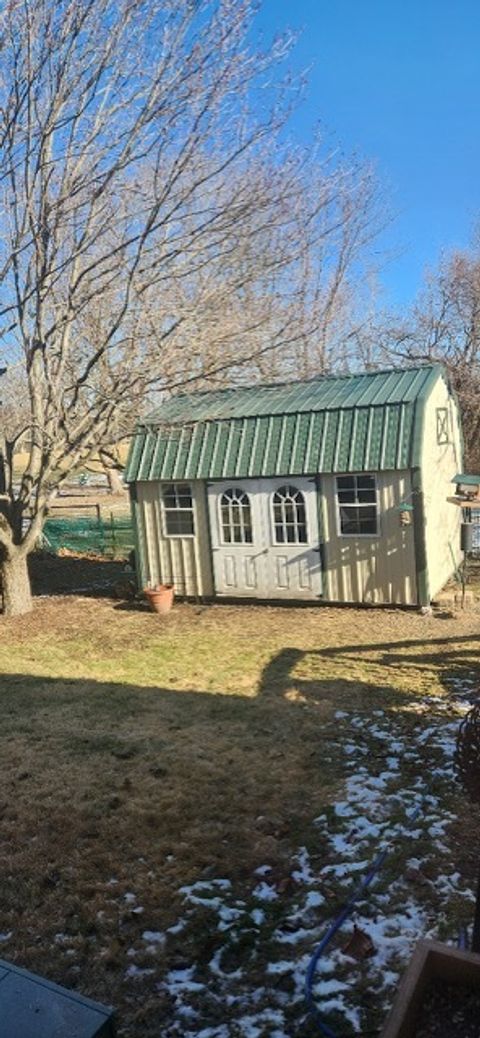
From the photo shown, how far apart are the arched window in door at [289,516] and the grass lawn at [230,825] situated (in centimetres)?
273

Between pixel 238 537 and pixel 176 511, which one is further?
pixel 176 511

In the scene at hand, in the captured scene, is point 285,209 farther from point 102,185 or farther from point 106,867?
point 106,867

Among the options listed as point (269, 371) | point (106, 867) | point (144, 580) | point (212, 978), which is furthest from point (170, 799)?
point (269, 371)

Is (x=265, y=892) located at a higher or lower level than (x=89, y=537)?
lower

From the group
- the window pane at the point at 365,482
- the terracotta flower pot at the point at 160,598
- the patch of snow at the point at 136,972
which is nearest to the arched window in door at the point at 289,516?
the window pane at the point at 365,482

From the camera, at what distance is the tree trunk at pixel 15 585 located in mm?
11336

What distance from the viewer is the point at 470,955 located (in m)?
2.29

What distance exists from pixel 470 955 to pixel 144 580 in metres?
10.6

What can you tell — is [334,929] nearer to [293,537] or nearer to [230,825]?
[230,825]

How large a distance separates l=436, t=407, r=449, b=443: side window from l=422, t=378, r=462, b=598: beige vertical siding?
0.28ft

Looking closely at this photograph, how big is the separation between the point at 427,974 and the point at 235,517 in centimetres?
931

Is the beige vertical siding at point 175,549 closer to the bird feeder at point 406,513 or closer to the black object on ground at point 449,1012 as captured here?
the bird feeder at point 406,513

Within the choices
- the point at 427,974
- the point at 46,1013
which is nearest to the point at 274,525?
the point at 427,974

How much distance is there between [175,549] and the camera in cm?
1211
